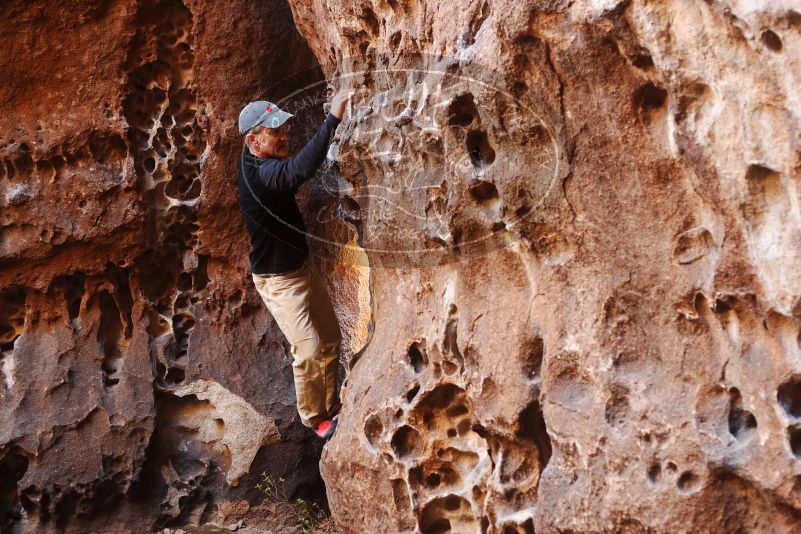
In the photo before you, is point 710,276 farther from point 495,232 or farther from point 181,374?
point 181,374

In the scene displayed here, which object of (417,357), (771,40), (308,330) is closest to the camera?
(771,40)

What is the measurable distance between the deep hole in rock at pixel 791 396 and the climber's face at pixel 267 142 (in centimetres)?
221

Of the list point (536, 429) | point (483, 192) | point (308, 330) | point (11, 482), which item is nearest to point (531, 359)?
point (536, 429)

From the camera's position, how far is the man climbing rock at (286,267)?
156 inches

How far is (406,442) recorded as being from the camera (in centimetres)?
354

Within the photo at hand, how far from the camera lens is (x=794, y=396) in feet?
8.16

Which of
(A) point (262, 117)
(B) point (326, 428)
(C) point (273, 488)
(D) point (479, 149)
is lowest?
(C) point (273, 488)

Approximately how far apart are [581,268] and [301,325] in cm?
152

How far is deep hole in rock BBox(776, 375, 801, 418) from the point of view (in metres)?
2.46

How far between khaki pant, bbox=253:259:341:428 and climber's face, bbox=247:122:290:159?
1.59ft

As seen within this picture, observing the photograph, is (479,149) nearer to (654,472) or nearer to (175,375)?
(654,472)

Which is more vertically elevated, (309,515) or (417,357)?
(417,357)

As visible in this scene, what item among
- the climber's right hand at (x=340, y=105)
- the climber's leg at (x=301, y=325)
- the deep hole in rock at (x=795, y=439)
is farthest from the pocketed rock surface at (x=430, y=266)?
the climber's leg at (x=301, y=325)

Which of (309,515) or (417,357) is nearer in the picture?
(417,357)
